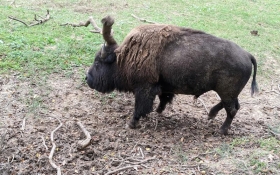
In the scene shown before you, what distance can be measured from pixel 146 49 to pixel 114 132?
134 cm

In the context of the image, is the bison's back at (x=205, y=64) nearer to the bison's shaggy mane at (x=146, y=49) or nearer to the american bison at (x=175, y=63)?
the american bison at (x=175, y=63)

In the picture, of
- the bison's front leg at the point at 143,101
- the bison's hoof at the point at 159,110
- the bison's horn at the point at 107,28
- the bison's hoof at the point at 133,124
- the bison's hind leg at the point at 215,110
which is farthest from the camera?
the bison's hoof at the point at 159,110

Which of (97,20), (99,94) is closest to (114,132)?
(99,94)

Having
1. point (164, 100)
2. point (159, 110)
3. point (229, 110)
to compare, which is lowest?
point (159, 110)

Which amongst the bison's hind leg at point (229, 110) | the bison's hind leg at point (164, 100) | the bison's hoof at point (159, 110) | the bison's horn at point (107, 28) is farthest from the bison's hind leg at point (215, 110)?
the bison's horn at point (107, 28)

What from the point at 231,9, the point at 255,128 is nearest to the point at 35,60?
the point at 255,128

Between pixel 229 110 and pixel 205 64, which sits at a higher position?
pixel 205 64

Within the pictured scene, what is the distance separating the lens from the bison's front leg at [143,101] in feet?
18.0

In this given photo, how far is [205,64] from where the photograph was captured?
17.1 ft

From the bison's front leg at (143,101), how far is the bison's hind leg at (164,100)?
1.79ft

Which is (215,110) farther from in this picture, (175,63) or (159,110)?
(175,63)

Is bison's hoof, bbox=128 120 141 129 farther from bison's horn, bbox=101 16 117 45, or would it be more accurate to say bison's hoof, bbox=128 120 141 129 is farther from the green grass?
the green grass

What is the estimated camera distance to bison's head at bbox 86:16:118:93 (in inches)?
223

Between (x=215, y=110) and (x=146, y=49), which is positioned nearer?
(x=146, y=49)
